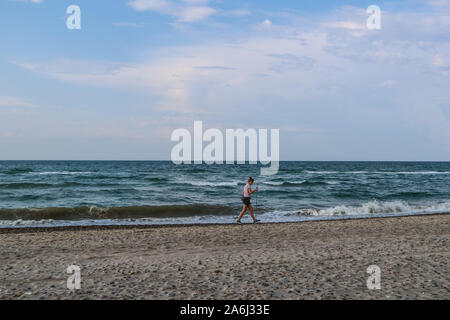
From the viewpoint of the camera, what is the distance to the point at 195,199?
23.2 metres

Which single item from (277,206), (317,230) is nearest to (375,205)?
(277,206)

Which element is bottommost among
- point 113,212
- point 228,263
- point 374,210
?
point 374,210

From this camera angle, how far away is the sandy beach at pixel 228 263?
5.72 meters

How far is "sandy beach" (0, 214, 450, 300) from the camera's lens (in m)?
5.72

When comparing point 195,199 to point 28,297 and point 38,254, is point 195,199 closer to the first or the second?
point 38,254

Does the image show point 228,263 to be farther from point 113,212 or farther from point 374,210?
point 374,210

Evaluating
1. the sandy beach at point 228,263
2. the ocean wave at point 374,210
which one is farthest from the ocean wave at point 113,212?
the sandy beach at point 228,263

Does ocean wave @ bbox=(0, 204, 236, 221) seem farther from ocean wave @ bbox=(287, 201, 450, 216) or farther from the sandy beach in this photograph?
the sandy beach

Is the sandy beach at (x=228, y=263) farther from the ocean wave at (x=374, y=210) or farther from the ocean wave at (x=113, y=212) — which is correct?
the ocean wave at (x=374, y=210)

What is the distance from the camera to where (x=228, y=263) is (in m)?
7.45

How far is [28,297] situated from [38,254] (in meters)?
3.38

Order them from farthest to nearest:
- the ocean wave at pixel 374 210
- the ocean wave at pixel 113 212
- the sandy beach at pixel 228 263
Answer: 1. the ocean wave at pixel 374 210
2. the ocean wave at pixel 113 212
3. the sandy beach at pixel 228 263

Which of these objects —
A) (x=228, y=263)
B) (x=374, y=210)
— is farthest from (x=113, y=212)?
(x=374, y=210)

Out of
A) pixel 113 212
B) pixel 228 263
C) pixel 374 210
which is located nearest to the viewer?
pixel 228 263
